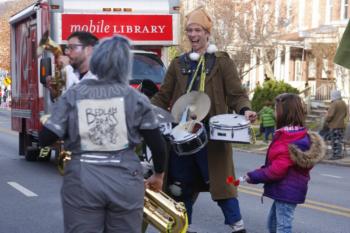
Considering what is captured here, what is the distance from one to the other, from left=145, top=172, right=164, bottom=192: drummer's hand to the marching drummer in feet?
4.37

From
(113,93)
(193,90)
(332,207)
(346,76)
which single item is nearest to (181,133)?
(193,90)

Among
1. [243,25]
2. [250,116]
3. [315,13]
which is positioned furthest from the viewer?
[315,13]

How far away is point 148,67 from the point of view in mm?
13992

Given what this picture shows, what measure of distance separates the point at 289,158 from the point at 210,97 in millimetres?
1085

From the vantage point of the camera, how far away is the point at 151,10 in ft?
46.7

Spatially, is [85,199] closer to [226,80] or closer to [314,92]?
[226,80]

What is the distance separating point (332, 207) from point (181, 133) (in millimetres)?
4602

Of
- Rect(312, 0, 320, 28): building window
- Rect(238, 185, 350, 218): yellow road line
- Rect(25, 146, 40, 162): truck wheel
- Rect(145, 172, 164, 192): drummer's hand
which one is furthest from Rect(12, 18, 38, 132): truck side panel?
Rect(312, 0, 320, 28): building window

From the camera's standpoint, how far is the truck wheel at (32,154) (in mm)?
16153

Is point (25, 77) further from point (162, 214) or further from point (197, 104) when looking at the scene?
point (162, 214)

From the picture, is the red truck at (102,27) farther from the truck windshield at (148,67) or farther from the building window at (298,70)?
the building window at (298,70)

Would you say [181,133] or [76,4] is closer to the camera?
[181,133]

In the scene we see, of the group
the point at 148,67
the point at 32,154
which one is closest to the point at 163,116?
the point at 148,67

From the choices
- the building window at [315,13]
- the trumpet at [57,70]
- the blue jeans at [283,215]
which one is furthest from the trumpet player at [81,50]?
the building window at [315,13]
